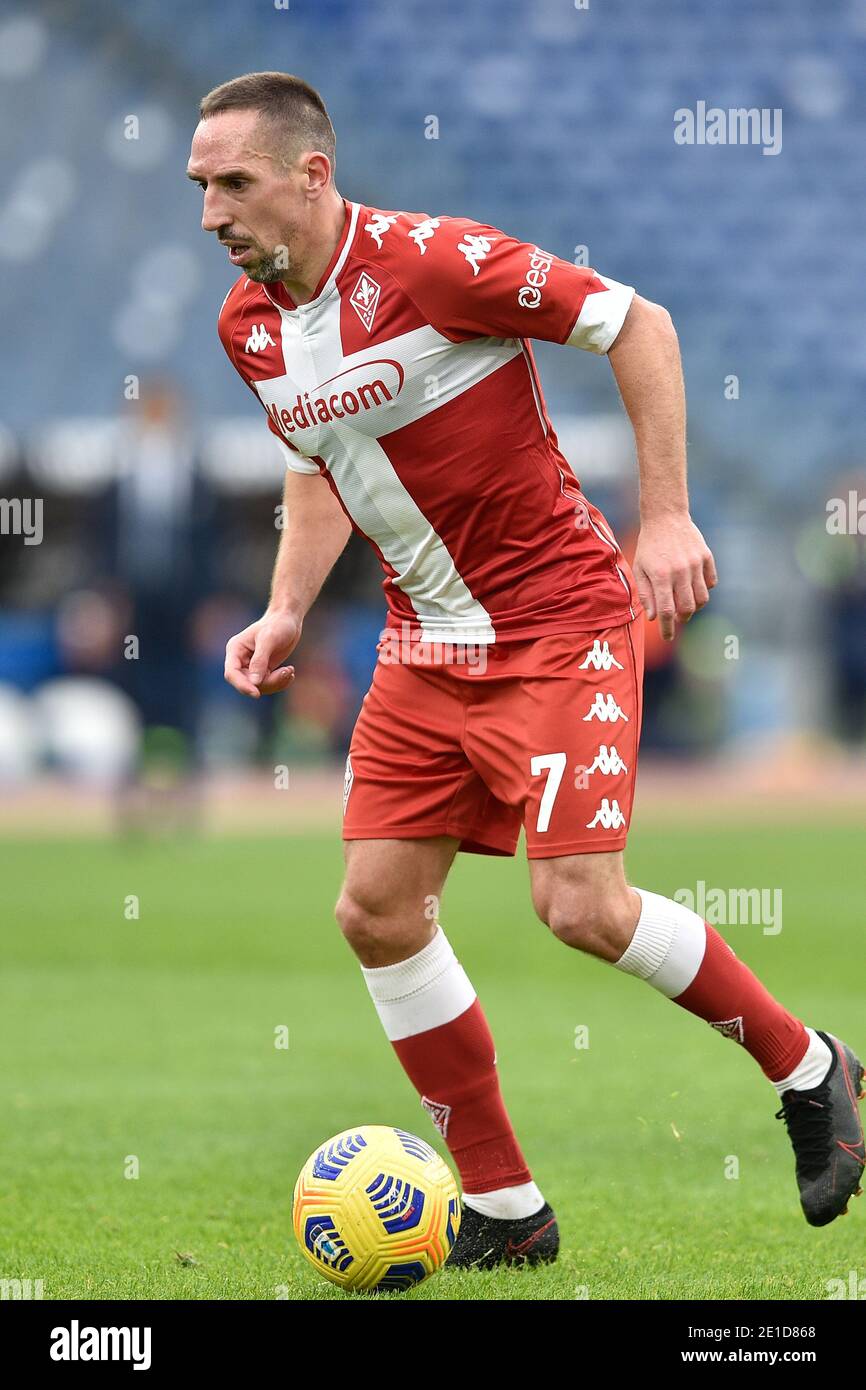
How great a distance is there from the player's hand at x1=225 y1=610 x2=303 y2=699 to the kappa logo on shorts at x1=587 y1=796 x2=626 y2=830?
72cm

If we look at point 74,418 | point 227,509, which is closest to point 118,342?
point 74,418

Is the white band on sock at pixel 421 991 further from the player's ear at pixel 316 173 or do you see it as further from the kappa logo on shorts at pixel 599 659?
the player's ear at pixel 316 173

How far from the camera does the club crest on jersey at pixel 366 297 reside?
3.59 meters

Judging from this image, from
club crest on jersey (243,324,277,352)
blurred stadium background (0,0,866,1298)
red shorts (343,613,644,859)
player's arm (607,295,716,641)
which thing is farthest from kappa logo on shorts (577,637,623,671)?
blurred stadium background (0,0,866,1298)

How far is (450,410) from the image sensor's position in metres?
3.62

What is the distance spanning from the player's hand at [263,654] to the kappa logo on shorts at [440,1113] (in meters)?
0.90

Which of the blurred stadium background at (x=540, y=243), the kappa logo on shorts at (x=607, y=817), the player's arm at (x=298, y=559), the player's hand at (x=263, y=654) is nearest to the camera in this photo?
the kappa logo on shorts at (x=607, y=817)

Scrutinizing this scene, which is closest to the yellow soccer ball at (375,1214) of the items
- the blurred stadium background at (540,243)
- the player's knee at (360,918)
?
the player's knee at (360,918)

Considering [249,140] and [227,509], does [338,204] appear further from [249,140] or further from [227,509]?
[227,509]

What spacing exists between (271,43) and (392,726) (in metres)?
17.4

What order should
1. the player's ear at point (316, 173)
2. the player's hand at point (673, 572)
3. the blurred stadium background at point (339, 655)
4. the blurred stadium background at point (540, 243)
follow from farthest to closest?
the blurred stadium background at point (540, 243)
the blurred stadium background at point (339, 655)
the player's ear at point (316, 173)
the player's hand at point (673, 572)

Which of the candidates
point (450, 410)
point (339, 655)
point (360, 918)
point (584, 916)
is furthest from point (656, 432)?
point (339, 655)

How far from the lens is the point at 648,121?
64.4 feet

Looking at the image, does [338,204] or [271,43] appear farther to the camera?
[271,43]
